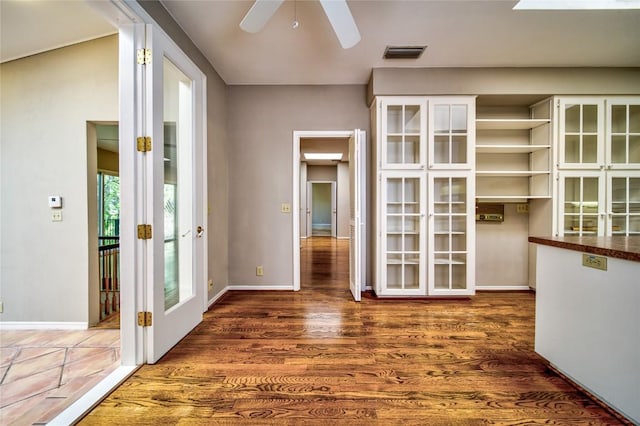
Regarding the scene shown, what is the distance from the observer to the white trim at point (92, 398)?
1.36 metres

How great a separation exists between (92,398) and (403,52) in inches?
143

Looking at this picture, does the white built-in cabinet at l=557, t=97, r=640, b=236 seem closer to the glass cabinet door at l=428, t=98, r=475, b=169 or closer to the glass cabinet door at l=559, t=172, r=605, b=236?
the glass cabinet door at l=559, t=172, r=605, b=236

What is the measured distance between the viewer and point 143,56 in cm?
182

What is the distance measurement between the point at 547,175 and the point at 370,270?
2.42 m

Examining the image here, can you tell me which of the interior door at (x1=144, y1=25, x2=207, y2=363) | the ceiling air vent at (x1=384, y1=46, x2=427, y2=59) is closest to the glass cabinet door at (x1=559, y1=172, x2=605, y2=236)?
the ceiling air vent at (x1=384, y1=46, x2=427, y2=59)

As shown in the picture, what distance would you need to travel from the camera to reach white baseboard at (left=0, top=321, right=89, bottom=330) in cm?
264

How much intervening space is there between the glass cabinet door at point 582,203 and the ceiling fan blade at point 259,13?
3.57 metres

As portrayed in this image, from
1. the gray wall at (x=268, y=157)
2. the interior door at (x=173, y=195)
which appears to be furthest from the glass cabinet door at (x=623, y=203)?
the interior door at (x=173, y=195)

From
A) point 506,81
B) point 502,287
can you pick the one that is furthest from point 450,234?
point 506,81

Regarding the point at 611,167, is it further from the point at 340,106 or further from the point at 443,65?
the point at 340,106

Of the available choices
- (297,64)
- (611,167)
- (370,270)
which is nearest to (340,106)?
(297,64)

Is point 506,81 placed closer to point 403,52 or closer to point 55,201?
point 403,52

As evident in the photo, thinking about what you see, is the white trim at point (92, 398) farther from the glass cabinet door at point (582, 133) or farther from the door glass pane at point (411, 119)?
the glass cabinet door at point (582, 133)

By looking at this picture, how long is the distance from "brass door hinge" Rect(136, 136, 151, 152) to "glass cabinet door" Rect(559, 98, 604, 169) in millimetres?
4211
